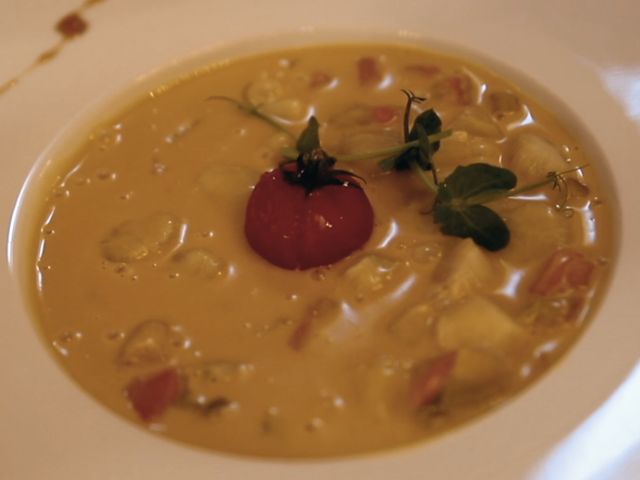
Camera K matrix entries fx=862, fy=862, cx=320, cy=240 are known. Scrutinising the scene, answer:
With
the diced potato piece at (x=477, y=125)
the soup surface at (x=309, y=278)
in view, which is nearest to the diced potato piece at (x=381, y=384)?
the soup surface at (x=309, y=278)

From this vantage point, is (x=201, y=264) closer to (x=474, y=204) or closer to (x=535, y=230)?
(x=474, y=204)

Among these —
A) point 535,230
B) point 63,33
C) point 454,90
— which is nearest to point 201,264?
point 535,230

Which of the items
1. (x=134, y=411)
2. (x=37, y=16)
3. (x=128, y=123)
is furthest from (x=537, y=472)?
(x=37, y=16)

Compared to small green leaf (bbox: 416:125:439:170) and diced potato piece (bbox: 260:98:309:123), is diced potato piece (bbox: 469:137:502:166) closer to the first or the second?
small green leaf (bbox: 416:125:439:170)

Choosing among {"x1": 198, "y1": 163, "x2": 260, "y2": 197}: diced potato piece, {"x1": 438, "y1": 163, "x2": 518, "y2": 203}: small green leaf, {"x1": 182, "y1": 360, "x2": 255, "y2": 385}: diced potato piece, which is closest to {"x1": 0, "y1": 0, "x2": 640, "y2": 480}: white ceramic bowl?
{"x1": 182, "y1": 360, "x2": 255, "y2": 385}: diced potato piece

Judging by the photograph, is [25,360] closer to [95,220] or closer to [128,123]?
[95,220]
